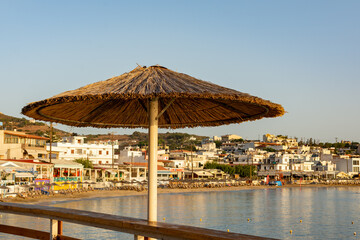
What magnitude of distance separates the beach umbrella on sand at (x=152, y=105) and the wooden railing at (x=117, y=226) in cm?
129

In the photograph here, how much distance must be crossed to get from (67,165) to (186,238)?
49018 mm

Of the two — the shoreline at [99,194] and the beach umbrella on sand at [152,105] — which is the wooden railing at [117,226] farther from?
the shoreline at [99,194]

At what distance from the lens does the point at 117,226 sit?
4.95 metres

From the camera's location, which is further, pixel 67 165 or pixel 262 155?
pixel 262 155

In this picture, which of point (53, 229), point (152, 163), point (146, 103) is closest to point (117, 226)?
point (53, 229)

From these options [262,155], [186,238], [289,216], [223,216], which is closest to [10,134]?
[223,216]

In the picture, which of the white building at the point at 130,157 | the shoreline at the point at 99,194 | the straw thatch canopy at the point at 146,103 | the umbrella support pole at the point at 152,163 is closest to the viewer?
the straw thatch canopy at the point at 146,103

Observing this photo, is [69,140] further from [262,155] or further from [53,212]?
[53,212]

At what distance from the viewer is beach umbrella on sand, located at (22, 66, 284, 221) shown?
5746mm

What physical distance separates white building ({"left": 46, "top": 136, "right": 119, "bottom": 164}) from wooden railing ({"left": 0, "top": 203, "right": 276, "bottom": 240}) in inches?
2426

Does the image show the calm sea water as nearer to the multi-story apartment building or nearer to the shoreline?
the shoreline

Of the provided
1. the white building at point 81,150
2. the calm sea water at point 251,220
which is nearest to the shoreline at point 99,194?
the calm sea water at point 251,220

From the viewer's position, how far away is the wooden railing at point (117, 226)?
4.12m

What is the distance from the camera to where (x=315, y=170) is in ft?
373
